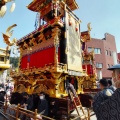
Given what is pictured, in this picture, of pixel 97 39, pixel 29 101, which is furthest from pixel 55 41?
pixel 97 39

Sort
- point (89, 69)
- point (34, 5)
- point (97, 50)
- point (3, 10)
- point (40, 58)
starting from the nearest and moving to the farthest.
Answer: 1. point (3, 10)
2. point (40, 58)
3. point (34, 5)
4. point (89, 69)
5. point (97, 50)

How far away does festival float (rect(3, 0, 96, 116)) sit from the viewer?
1254cm

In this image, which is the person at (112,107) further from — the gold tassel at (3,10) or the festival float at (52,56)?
the festival float at (52,56)

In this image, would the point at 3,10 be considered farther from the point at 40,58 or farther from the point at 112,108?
the point at 40,58

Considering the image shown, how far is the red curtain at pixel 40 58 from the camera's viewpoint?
1417 centimetres

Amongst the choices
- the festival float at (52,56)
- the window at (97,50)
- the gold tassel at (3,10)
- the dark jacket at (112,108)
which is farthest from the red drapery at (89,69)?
the dark jacket at (112,108)

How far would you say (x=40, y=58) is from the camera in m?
15.5

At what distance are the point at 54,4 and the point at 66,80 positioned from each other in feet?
32.2

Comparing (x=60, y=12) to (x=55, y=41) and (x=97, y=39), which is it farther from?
(x=97, y=39)

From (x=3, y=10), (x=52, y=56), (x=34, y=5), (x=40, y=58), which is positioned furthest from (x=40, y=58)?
(x=3, y=10)

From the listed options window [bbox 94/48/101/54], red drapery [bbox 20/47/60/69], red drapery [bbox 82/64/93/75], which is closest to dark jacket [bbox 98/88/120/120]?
red drapery [bbox 20/47/60/69]

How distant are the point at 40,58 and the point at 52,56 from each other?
222 centimetres

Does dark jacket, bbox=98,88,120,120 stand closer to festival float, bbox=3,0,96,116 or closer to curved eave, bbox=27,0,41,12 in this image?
festival float, bbox=3,0,96,116

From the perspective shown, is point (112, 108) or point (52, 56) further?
point (52, 56)
